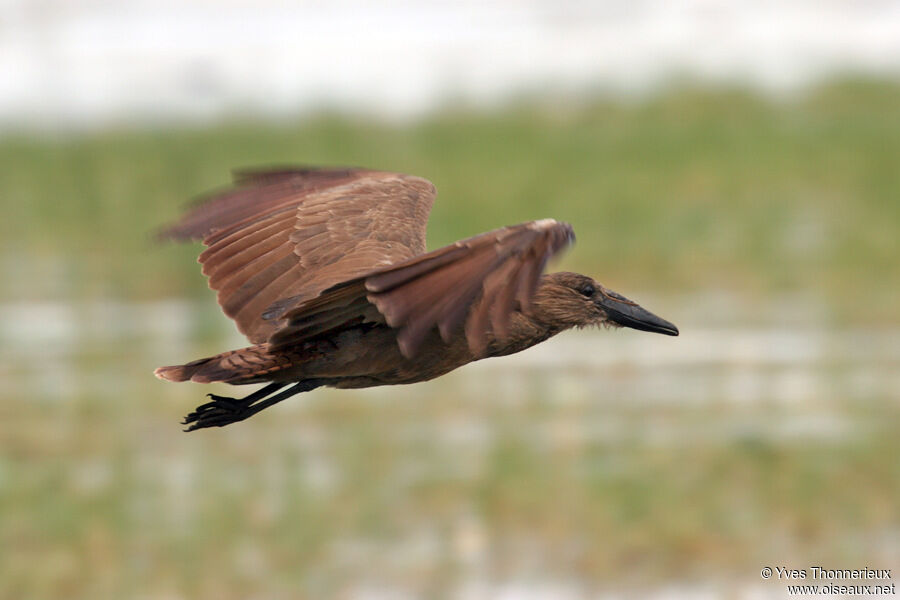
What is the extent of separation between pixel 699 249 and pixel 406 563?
742cm

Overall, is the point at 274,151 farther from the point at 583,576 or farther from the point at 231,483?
the point at 583,576

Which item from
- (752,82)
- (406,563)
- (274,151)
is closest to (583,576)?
(406,563)

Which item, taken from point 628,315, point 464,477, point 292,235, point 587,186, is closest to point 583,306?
point 628,315

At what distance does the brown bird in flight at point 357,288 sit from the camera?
20.0ft

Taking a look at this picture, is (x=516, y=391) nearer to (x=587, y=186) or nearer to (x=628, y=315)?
(x=587, y=186)

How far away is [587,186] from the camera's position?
1728cm

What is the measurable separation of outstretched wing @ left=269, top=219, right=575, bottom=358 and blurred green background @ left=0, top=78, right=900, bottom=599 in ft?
11.7

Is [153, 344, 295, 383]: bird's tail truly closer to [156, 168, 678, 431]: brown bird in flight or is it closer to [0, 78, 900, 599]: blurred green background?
[156, 168, 678, 431]: brown bird in flight

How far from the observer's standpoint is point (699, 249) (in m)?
16.6

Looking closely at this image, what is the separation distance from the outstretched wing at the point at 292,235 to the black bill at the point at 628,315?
799 mm

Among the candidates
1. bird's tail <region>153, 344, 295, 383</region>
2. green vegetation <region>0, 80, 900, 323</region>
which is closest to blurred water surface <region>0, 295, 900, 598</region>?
green vegetation <region>0, 80, 900, 323</region>

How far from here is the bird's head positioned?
7.51 m

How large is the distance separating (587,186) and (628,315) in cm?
967

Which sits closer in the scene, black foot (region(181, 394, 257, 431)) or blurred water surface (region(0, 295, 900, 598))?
black foot (region(181, 394, 257, 431))
